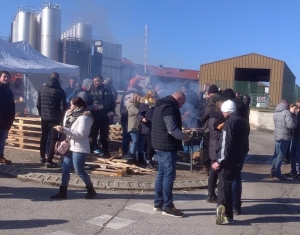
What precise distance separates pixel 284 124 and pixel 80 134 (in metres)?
4.96

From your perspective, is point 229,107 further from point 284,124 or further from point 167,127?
point 284,124

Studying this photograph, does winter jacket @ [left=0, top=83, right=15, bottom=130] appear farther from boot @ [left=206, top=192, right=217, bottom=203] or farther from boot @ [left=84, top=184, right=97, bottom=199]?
boot @ [left=206, top=192, right=217, bottom=203]

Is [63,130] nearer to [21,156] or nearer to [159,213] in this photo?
[159,213]

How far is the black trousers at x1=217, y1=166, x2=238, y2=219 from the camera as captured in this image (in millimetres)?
6578

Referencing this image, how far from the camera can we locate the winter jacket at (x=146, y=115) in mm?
9789

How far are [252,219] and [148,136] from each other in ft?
11.8

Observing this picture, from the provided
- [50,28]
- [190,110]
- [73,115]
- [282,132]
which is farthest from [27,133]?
[50,28]

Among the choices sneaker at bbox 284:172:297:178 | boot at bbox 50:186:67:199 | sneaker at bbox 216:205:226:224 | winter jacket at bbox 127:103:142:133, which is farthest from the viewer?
sneaker at bbox 284:172:297:178

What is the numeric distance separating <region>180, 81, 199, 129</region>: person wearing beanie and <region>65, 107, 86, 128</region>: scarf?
518 cm

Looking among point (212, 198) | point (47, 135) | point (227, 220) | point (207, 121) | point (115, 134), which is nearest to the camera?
point (227, 220)

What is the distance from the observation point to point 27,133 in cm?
1152

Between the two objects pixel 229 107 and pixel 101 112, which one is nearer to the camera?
pixel 229 107

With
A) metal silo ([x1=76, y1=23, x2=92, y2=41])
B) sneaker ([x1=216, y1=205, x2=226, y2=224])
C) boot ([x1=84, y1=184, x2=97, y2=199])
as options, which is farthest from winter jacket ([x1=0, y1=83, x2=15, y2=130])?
metal silo ([x1=76, y1=23, x2=92, y2=41])

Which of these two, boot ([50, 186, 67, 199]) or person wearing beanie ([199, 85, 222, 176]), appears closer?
boot ([50, 186, 67, 199])
